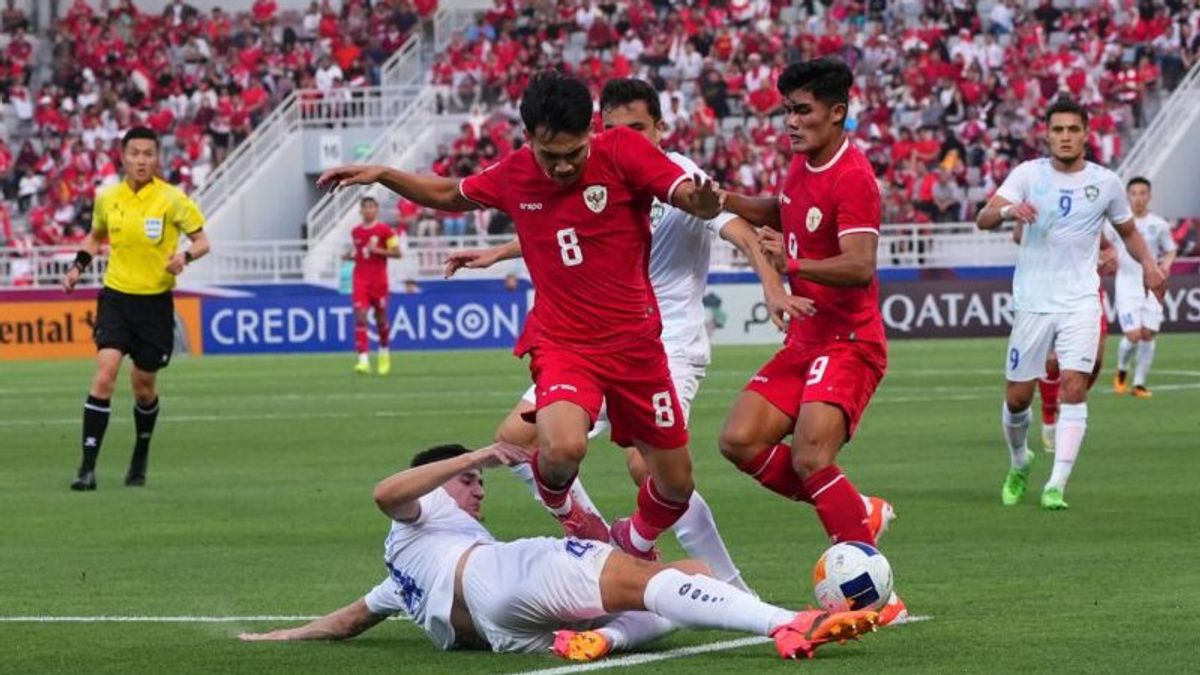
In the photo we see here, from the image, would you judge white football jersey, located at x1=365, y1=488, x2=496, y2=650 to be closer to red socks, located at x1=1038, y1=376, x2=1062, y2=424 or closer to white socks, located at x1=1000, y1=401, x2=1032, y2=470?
white socks, located at x1=1000, y1=401, x2=1032, y2=470

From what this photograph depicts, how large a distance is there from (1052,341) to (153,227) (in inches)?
255

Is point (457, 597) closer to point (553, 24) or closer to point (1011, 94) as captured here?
point (1011, 94)

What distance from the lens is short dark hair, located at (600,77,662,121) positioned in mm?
11328

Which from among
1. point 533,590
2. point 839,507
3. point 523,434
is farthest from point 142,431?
point 533,590

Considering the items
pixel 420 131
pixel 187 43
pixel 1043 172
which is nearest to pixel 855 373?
pixel 1043 172

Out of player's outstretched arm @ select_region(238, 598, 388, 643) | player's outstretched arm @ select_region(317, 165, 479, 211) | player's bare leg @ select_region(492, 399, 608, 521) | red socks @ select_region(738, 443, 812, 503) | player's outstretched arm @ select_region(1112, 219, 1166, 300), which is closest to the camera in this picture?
player's outstretched arm @ select_region(238, 598, 388, 643)

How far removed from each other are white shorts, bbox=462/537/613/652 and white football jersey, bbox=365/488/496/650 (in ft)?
0.34

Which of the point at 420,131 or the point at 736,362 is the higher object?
the point at 420,131

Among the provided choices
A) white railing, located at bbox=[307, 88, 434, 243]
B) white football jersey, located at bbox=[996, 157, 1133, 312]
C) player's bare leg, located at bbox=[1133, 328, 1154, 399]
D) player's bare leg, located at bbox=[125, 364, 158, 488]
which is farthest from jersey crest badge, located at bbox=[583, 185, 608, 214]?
white railing, located at bbox=[307, 88, 434, 243]

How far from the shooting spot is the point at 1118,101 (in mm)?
44875

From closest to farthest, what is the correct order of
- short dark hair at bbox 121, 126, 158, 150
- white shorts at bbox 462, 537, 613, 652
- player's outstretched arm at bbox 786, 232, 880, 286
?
white shorts at bbox 462, 537, 613, 652, player's outstretched arm at bbox 786, 232, 880, 286, short dark hair at bbox 121, 126, 158, 150

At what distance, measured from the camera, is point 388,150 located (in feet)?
161

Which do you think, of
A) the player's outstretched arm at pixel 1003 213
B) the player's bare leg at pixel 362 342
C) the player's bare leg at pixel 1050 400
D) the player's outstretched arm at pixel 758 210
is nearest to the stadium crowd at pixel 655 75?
the player's bare leg at pixel 362 342

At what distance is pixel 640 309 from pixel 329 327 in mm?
32230
